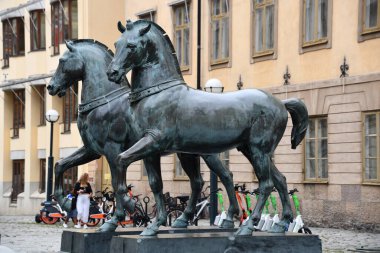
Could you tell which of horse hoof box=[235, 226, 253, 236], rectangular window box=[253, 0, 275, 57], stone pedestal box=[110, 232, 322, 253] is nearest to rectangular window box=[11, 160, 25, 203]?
rectangular window box=[253, 0, 275, 57]

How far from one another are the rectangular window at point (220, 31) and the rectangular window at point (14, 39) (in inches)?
644

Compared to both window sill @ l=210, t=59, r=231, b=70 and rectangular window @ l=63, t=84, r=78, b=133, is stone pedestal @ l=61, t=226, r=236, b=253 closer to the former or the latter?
window sill @ l=210, t=59, r=231, b=70

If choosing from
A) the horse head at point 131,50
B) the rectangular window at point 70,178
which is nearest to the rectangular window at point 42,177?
the rectangular window at point 70,178

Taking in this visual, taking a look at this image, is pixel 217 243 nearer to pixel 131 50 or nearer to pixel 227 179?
pixel 227 179

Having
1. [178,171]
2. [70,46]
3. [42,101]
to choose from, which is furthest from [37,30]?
[70,46]

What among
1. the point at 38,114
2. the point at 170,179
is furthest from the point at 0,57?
the point at 170,179

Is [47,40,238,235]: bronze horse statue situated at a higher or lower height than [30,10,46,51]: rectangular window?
lower

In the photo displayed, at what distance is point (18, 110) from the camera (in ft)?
165

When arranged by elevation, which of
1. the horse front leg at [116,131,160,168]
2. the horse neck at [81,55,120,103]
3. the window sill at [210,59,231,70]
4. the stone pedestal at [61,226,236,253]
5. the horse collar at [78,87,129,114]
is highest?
the window sill at [210,59,231,70]

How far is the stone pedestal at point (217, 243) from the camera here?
11328mm

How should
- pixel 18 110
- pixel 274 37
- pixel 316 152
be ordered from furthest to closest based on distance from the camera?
pixel 18 110
pixel 274 37
pixel 316 152

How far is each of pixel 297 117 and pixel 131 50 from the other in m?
2.29

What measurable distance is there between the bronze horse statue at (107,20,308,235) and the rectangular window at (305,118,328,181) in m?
16.5

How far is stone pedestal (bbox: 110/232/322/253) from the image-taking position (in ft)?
37.2
